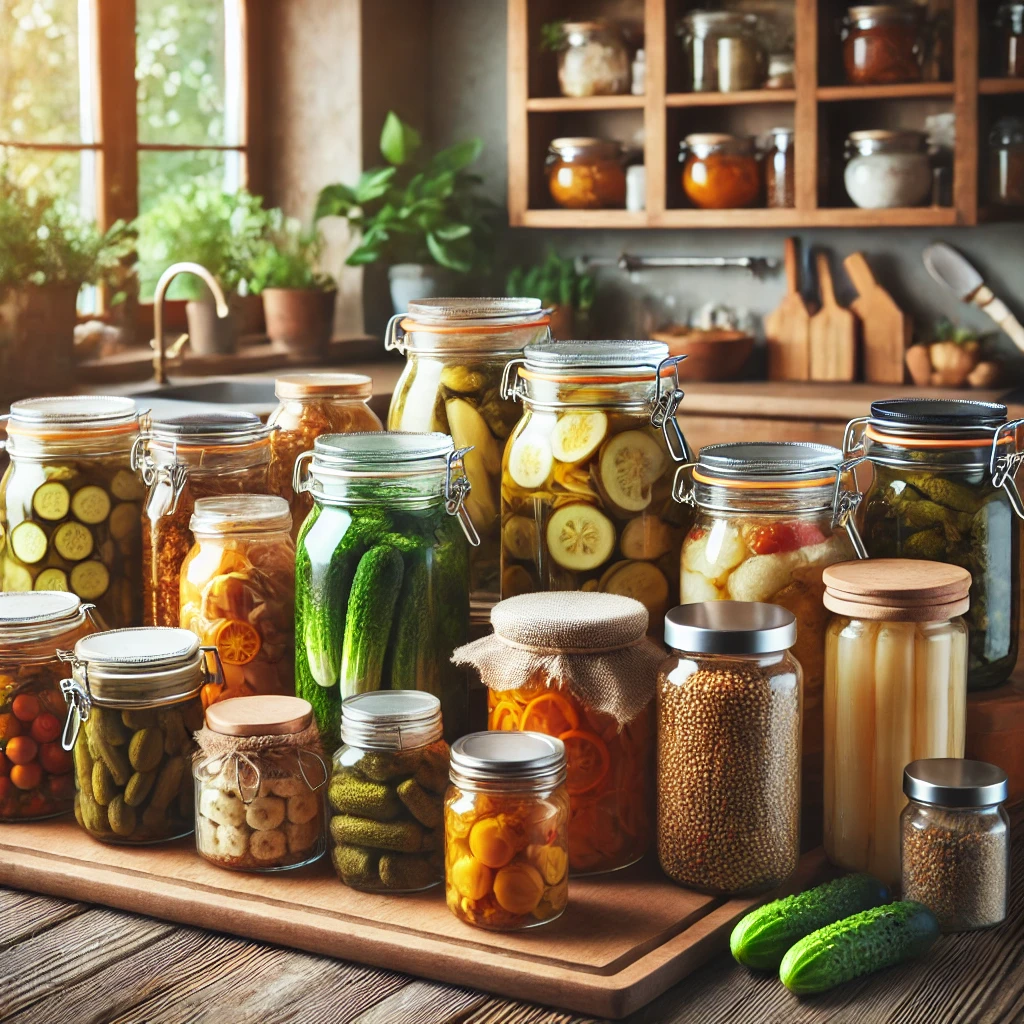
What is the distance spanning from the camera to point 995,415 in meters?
1.04

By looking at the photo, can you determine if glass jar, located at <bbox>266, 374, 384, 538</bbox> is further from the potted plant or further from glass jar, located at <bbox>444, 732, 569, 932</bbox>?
the potted plant

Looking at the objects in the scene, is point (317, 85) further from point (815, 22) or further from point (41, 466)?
point (41, 466)

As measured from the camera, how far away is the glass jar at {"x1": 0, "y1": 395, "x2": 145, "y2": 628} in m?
1.17

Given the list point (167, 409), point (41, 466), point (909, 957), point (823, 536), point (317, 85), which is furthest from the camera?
point (317, 85)

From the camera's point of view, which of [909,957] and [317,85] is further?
[317,85]

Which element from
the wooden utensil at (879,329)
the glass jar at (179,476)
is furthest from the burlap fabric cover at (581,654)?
the wooden utensil at (879,329)

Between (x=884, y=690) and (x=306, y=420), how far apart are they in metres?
0.57

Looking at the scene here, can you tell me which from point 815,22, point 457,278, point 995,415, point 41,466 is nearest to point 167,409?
point 457,278

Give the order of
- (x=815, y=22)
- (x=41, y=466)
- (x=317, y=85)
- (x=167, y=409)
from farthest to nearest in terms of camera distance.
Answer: (x=317, y=85)
(x=815, y=22)
(x=167, y=409)
(x=41, y=466)

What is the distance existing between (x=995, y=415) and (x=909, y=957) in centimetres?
41

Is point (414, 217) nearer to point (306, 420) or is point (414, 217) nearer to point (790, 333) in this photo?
point (790, 333)

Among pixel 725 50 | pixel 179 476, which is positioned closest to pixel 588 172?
pixel 725 50

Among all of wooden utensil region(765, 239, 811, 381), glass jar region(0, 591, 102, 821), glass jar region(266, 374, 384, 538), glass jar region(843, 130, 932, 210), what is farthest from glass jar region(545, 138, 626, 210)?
glass jar region(0, 591, 102, 821)

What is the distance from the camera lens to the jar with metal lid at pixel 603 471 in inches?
41.3
